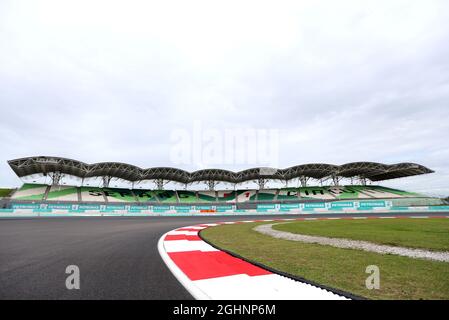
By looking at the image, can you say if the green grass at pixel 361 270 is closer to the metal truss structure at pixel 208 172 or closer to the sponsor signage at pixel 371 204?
the sponsor signage at pixel 371 204

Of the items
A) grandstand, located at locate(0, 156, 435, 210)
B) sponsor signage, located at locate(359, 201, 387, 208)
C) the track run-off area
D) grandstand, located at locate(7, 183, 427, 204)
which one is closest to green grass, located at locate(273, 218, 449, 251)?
the track run-off area

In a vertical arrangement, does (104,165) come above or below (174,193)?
above

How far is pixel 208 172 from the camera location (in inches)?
2028

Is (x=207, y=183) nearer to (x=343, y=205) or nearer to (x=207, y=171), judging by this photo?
(x=207, y=171)

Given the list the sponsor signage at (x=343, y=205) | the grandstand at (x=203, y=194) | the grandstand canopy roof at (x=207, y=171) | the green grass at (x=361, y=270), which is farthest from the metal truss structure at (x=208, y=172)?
the green grass at (x=361, y=270)

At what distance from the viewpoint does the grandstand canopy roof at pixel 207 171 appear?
4041 centimetres

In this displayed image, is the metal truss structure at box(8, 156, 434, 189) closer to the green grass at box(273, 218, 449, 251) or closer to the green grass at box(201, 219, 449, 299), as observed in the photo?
the green grass at box(273, 218, 449, 251)

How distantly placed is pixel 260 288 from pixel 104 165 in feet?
151

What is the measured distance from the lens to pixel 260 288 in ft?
8.94

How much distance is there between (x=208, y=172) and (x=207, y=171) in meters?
A: 0.44
